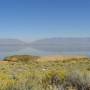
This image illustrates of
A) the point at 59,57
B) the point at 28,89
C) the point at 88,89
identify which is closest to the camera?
the point at 28,89

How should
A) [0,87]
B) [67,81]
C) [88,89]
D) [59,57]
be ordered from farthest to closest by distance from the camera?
[59,57] → [67,81] → [88,89] → [0,87]

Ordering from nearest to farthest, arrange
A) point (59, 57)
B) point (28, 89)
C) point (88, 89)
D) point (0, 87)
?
point (28, 89)
point (0, 87)
point (88, 89)
point (59, 57)

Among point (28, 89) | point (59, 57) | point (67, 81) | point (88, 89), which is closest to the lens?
point (28, 89)

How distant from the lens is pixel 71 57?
33.4 meters

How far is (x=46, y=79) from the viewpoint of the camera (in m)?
10.4

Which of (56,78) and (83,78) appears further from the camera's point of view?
(56,78)

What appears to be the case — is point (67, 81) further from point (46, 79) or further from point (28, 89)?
point (28, 89)

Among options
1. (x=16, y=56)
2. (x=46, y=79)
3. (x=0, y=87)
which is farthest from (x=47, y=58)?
(x=0, y=87)

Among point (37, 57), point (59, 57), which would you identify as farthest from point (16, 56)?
point (59, 57)

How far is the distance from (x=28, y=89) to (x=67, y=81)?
2710 mm

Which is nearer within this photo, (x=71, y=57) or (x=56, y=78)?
(x=56, y=78)

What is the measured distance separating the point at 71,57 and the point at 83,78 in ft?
78.4

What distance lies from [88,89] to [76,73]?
1111mm

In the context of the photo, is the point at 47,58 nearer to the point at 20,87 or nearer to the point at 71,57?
the point at 71,57
